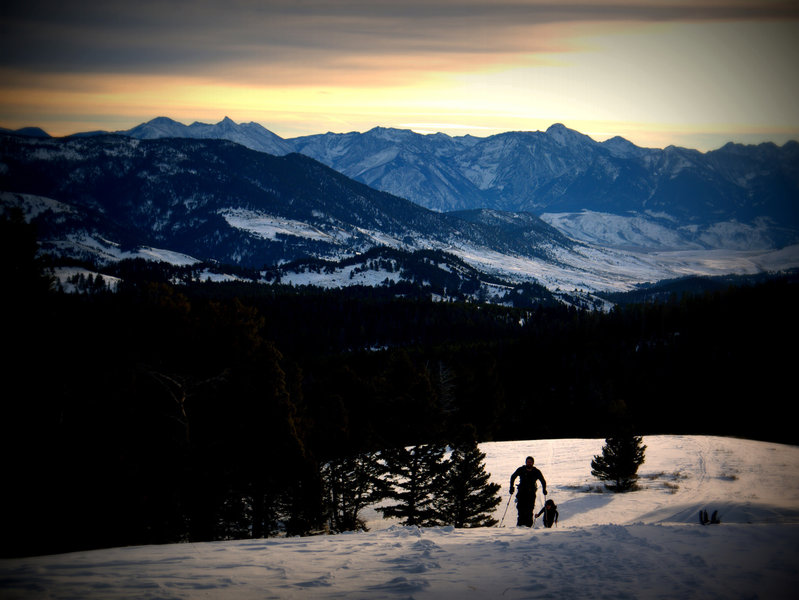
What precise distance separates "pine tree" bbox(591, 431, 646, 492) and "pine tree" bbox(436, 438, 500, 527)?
16.4m

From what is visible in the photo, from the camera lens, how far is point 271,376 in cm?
2814

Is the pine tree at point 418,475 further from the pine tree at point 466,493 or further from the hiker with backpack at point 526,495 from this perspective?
the hiker with backpack at point 526,495

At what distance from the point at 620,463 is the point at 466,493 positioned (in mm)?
17985

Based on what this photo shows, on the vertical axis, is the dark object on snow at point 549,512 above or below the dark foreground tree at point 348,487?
above

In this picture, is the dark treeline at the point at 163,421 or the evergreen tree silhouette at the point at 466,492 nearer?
the dark treeline at the point at 163,421

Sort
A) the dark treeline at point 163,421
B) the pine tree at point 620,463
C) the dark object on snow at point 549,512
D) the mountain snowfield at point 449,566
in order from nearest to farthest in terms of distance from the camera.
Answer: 1. the mountain snowfield at point 449,566
2. the dark treeline at point 163,421
3. the dark object on snow at point 549,512
4. the pine tree at point 620,463

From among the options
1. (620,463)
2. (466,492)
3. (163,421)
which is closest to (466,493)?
(466,492)

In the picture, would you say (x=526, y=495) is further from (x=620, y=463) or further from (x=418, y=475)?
(x=620, y=463)

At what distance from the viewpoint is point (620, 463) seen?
42.4 m

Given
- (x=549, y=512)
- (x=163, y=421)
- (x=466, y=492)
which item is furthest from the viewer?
(x=466, y=492)

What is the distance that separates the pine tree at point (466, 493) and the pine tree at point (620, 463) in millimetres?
16350

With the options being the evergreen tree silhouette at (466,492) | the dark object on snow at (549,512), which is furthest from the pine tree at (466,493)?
the dark object on snow at (549,512)

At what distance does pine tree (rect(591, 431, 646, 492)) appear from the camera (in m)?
42.3

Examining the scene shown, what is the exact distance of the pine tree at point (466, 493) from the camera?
30734 millimetres
